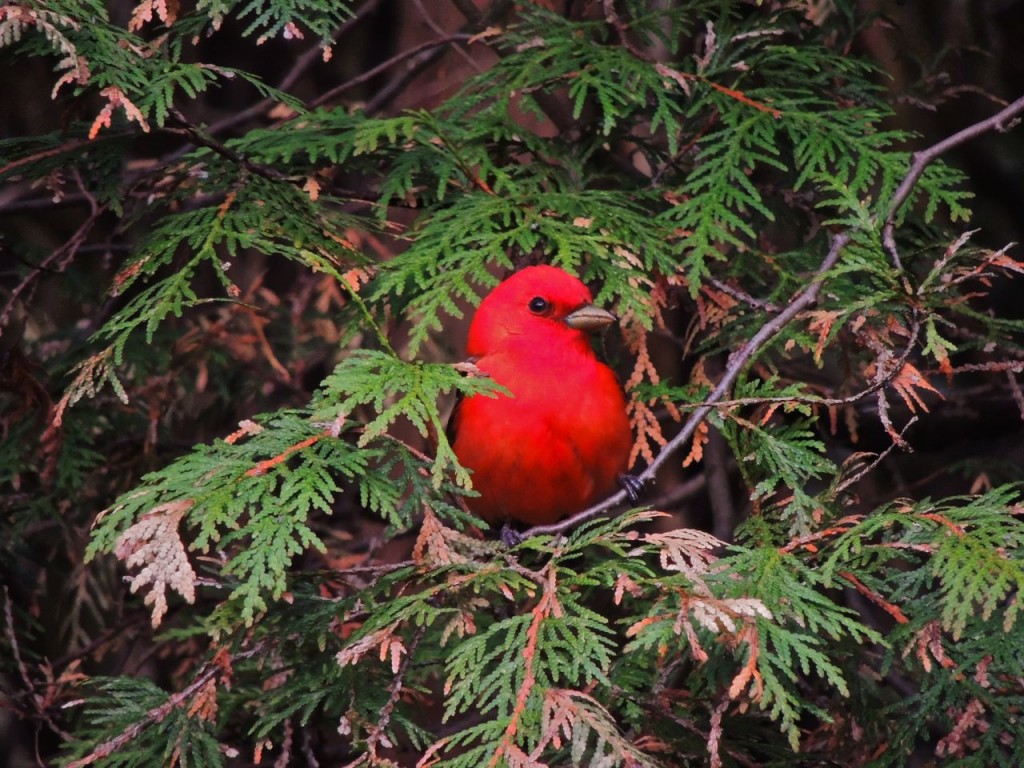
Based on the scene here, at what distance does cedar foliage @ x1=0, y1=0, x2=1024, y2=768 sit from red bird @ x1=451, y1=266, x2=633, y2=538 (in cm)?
14

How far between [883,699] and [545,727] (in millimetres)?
975

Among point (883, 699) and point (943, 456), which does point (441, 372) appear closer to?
point (883, 699)

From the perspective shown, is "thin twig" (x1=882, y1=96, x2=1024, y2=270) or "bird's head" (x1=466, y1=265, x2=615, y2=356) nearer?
"thin twig" (x1=882, y1=96, x2=1024, y2=270)

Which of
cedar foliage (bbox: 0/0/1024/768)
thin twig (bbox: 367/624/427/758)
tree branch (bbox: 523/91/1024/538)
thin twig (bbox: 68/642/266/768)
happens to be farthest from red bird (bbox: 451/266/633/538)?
thin twig (bbox: 68/642/266/768)

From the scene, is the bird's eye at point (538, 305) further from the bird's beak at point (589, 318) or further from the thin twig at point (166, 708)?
the thin twig at point (166, 708)

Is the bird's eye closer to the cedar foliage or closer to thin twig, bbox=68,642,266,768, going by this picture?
the cedar foliage

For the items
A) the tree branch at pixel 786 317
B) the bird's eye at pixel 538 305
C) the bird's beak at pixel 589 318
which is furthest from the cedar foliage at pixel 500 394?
the bird's eye at pixel 538 305

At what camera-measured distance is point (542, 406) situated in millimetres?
2617

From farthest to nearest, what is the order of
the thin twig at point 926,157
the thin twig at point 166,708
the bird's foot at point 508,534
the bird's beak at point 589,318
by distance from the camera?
1. the bird's foot at point 508,534
2. the bird's beak at point 589,318
3. the thin twig at point 926,157
4. the thin twig at point 166,708

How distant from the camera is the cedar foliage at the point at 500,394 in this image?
172cm

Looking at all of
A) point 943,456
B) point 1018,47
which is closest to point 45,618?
point 943,456

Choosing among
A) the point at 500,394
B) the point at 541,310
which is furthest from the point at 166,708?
the point at 541,310

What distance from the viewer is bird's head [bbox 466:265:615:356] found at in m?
2.63

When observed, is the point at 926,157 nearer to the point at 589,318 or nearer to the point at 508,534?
the point at 589,318
